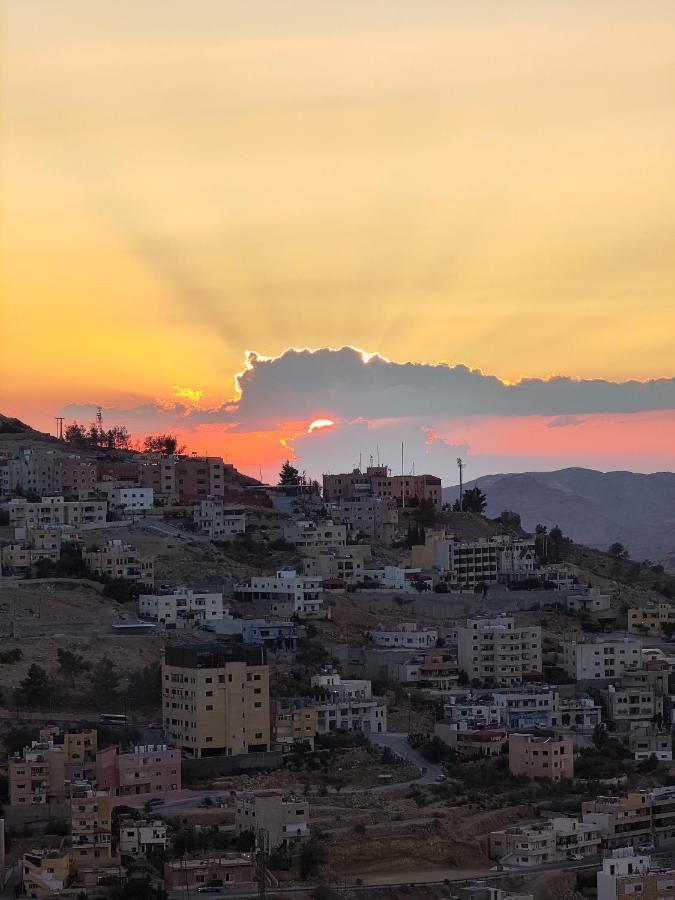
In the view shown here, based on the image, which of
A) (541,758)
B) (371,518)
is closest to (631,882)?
(541,758)

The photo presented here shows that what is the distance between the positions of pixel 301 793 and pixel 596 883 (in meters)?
6.41

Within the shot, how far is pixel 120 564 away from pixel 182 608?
13.3 ft

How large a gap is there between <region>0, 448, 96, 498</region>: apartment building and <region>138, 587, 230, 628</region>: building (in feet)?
48.6

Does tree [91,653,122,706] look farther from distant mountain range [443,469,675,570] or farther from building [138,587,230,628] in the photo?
distant mountain range [443,469,675,570]

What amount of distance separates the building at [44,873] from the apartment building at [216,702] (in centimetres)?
765

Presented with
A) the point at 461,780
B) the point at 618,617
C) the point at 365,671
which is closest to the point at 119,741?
the point at 461,780

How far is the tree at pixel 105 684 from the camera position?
48312 mm

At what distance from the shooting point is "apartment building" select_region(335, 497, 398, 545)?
70.6m

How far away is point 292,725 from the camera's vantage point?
47.2 metres

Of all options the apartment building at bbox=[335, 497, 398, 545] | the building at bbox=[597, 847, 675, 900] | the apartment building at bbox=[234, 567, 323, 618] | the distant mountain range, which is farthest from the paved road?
the distant mountain range

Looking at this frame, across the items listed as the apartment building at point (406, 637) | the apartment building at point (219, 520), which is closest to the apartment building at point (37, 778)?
the apartment building at point (406, 637)

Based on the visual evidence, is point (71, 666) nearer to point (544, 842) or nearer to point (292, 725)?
point (292, 725)

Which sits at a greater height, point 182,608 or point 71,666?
point 182,608

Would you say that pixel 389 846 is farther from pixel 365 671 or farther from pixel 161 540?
pixel 161 540
